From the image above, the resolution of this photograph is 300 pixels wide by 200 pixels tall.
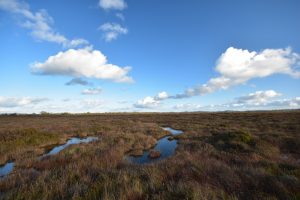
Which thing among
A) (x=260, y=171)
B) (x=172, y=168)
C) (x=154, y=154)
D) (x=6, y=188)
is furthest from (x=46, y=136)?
(x=260, y=171)

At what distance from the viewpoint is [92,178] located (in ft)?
24.8

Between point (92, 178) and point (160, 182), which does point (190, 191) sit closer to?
point (160, 182)

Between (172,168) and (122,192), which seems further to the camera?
(172,168)

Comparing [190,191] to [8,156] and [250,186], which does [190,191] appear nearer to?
[250,186]

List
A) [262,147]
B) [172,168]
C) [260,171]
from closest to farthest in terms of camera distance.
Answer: [260,171] < [172,168] < [262,147]

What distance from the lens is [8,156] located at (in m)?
13.4

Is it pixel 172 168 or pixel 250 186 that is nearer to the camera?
pixel 250 186

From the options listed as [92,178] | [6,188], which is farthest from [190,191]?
[6,188]

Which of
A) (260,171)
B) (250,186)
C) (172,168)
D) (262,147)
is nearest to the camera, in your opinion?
(250,186)

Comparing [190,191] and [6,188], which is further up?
[190,191]

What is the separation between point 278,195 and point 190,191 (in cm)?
245

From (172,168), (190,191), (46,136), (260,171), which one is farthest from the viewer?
(46,136)

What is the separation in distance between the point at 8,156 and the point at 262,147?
17.3 m

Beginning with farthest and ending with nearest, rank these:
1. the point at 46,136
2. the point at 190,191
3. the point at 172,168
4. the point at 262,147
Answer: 1. the point at 46,136
2. the point at 262,147
3. the point at 172,168
4. the point at 190,191
